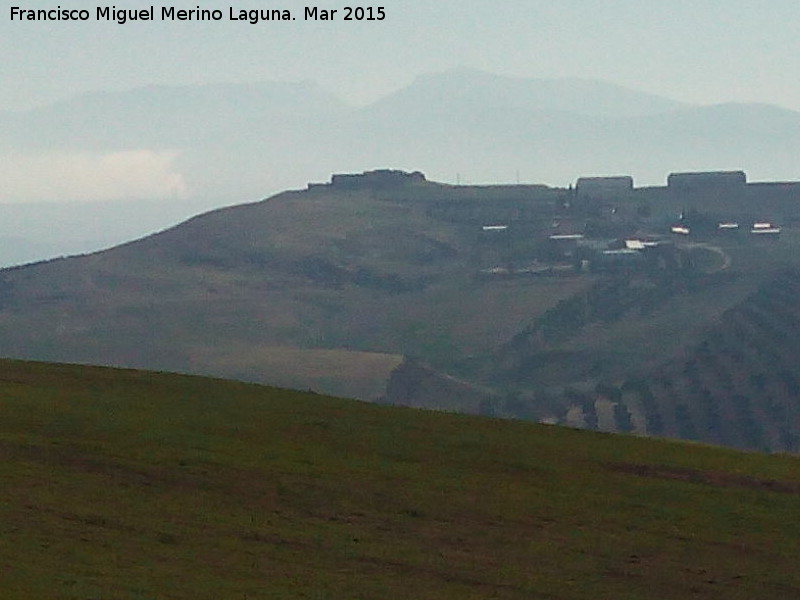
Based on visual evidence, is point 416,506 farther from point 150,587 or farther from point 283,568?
point 150,587

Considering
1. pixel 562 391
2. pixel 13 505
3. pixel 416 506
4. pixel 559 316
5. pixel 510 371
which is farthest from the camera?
pixel 559 316

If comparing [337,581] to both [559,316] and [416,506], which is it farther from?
[559,316]

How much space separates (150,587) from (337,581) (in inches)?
125

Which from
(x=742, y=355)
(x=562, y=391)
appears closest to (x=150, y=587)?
(x=562, y=391)

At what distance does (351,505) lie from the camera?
28.5m

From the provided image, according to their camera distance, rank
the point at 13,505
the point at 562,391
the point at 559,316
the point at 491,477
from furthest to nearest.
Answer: the point at 559,316 → the point at 562,391 → the point at 491,477 → the point at 13,505

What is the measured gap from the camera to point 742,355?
15300 cm

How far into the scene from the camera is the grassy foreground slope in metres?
23.0

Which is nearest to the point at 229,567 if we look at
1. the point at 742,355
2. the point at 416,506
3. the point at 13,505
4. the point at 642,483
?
the point at 13,505

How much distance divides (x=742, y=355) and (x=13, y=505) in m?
135

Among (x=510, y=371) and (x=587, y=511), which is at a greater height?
(x=587, y=511)

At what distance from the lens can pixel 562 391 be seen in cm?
14000

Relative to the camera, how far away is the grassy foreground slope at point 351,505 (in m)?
23.0

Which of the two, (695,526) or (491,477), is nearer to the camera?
(695,526)
